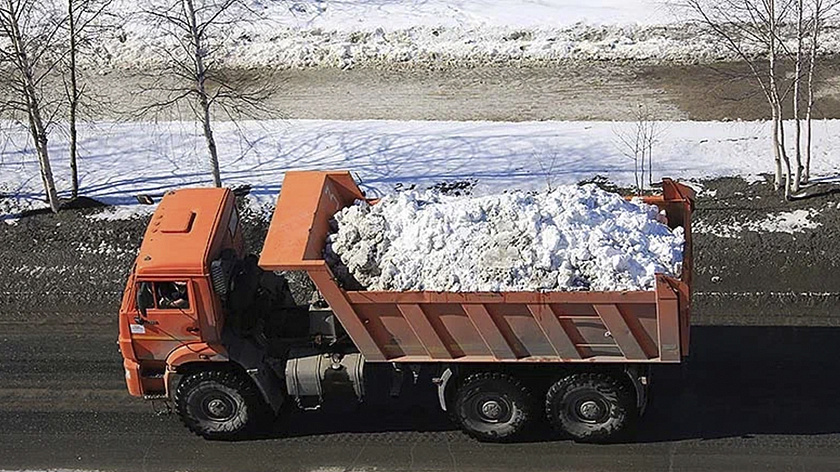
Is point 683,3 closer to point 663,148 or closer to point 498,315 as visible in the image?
point 663,148

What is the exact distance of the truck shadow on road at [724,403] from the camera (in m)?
11.6

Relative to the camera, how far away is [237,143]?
796 inches

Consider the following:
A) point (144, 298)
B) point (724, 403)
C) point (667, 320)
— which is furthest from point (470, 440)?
point (144, 298)

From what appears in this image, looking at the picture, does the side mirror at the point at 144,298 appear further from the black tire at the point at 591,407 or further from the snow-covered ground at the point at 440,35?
the snow-covered ground at the point at 440,35

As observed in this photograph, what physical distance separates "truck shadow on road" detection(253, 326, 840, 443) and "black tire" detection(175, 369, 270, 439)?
1.29 feet

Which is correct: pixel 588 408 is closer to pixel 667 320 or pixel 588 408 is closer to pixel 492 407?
pixel 492 407

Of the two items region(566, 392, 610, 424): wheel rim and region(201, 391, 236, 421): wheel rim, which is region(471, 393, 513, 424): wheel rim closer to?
region(566, 392, 610, 424): wheel rim

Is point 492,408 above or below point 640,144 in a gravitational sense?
below

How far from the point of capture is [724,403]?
1202cm

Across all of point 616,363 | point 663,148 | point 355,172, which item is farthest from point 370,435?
point 663,148

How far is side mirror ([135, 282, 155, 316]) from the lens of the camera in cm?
Result: 1114

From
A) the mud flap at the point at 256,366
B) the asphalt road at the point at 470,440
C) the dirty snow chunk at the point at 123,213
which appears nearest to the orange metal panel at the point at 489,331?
the asphalt road at the point at 470,440

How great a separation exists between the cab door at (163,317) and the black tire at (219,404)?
512 mm

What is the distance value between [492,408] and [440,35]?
16164 mm
